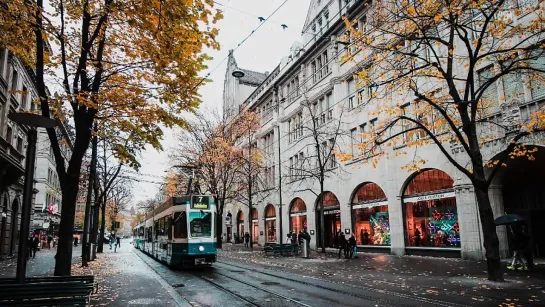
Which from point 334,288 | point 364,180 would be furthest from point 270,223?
point 334,288

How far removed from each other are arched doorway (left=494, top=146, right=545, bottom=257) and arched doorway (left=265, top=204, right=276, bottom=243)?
959 inches

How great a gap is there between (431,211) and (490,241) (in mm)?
9390

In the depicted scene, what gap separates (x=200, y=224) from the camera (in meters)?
18.0

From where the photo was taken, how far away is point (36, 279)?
805 cm

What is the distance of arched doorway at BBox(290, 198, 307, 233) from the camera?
34.6 meters

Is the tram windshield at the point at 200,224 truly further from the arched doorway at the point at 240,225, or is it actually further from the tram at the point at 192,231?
the arched doorway at the point at 240,225

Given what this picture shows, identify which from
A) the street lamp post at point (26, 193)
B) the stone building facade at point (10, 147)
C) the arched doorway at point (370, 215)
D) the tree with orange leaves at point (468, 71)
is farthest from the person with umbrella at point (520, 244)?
the stone building facade at point (10, 147)

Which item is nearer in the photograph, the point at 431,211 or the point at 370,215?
the point at 431,211

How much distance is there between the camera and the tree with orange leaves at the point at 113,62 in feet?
27.8

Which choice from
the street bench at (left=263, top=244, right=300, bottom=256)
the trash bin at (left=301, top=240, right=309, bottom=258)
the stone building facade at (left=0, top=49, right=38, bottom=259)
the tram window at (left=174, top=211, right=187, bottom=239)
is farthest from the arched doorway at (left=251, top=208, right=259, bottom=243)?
the tram window at (left=174, top=211, right=187, bottom=239)

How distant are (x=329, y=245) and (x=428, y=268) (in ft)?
51.4

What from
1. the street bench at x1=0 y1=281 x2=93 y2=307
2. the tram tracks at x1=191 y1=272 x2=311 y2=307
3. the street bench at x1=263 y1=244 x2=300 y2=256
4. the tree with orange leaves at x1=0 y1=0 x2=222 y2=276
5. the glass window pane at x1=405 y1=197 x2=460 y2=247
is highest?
the tree with orange leaves at x1=0 y1=0 x2=222 y2=276

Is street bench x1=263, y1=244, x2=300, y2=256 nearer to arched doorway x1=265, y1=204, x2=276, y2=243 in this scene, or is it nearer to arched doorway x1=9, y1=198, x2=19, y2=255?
arched doorway x1=265, y1=204, x2=276, y2=243

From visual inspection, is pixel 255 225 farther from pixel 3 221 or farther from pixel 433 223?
pixel 433 223
